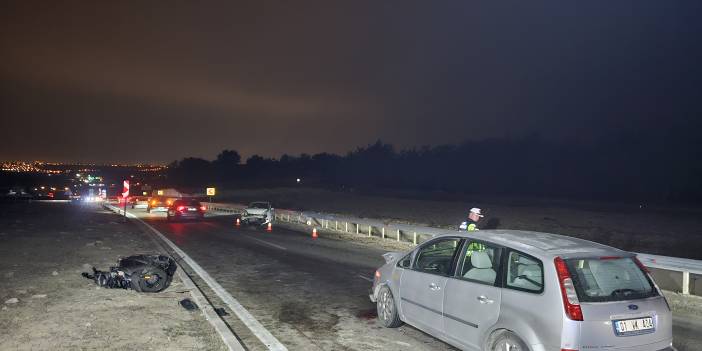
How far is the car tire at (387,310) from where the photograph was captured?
291 inches

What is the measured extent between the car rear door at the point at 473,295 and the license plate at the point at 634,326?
1.12 meters

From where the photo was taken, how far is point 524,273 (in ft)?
18.0

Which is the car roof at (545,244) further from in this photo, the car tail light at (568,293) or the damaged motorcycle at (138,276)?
the damaged motorcycle at (138,276)

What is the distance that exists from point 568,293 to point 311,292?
20.4 ft

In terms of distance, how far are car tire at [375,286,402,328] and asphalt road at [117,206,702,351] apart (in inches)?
4.4

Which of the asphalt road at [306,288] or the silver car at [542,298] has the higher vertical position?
the silver car at [542,298]

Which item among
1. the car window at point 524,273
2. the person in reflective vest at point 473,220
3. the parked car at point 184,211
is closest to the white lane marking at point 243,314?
the car window at point 524,273

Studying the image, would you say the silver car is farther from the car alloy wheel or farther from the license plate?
the car alloy wheel

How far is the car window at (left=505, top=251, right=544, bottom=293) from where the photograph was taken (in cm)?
513


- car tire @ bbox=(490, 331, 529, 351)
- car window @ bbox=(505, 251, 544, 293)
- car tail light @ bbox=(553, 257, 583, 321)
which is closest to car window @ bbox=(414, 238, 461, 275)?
car window @ bbox=(505, 251, 544, 293)

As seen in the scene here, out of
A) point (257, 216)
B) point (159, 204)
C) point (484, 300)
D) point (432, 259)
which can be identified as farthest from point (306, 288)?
point (159, 204)

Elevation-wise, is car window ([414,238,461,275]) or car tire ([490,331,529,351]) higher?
car window ([414,238,461,275])

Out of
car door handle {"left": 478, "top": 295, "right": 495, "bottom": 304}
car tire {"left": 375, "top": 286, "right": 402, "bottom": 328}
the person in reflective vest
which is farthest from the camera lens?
the person in reflective vest

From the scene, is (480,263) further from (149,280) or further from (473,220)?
(473,220)
